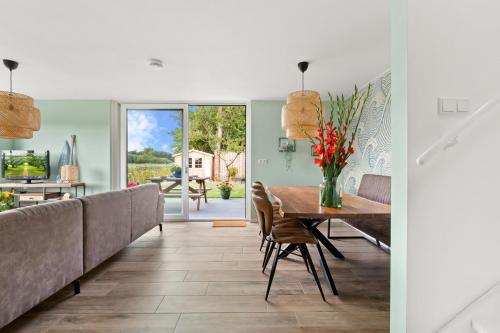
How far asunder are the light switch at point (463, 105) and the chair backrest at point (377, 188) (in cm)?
175

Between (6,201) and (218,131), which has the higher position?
(218,131)

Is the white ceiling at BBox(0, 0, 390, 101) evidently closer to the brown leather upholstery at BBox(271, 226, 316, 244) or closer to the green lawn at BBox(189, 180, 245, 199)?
the brown leather upholstery at BBox(271, 226, 316, 244)

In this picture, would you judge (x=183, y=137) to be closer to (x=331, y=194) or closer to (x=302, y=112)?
(x=302, y=112)

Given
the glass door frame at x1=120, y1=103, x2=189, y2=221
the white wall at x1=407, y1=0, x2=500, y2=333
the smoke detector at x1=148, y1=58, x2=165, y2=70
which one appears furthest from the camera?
the glass door frame at x1=120, y1=103, x2=189, y2=221

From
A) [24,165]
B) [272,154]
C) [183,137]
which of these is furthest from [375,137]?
[24,165]

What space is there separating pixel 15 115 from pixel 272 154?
3621 millimetres

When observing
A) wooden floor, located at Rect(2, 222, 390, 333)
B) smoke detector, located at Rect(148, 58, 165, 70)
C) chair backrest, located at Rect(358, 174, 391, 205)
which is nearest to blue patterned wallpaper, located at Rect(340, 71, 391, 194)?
chair backrest, located at Rect(358, 174, 391, 205)

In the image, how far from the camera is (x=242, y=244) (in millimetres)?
3160

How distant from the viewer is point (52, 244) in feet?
5.46

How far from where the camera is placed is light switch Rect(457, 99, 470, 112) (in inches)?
44.5

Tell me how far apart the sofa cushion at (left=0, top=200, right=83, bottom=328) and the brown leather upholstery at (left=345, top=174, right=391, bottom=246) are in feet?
8.53

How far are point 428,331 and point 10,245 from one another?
2268 millimetres

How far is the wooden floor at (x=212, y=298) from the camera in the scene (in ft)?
5.12

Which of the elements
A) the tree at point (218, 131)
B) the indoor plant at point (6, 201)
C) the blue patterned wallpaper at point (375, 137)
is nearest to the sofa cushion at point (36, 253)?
the indoor plant at point (6, 201)
